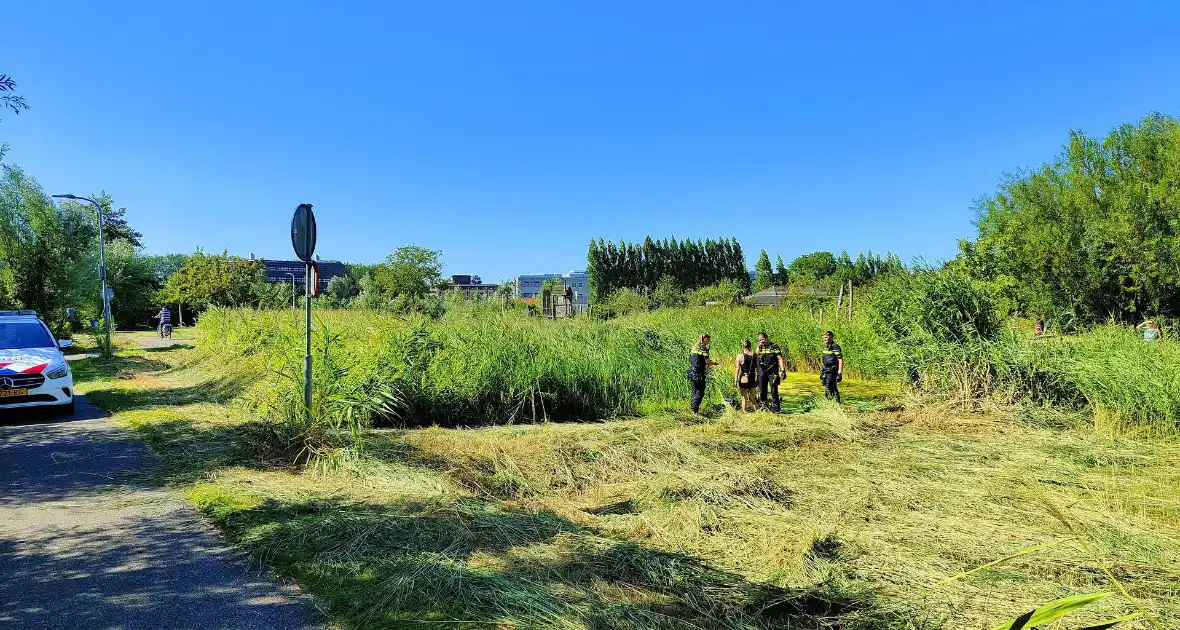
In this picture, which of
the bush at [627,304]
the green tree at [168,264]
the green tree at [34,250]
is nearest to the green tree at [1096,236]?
the bush at [627,304]

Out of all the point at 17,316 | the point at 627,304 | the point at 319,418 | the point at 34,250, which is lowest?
the point at 319,418

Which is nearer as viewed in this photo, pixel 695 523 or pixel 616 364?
pixel 695 523

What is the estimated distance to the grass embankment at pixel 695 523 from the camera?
369 cm

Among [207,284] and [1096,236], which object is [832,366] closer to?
[1096,236]

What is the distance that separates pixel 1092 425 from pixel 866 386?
6529 millimetres

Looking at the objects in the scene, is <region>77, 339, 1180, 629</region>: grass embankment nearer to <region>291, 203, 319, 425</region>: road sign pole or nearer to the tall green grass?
the tall green grass

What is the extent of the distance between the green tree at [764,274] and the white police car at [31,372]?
7514 cm

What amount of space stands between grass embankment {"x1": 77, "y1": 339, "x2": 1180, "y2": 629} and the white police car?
2264 mm

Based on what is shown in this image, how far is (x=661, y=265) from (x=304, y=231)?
67636 mm

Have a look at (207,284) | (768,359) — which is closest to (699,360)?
(768,359)

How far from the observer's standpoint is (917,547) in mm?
4703

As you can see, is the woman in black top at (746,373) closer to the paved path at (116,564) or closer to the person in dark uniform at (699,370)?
the person in dark uniform at (699,370)

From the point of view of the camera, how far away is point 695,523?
5.17 metres

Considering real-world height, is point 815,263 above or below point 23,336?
above
